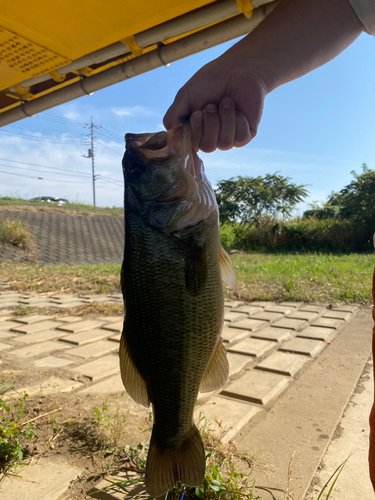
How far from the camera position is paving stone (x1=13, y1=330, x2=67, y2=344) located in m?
4.32

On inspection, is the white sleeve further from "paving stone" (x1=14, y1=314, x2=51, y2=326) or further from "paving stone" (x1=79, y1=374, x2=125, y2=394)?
"paving stone" (x1=14, y1=314, x2=51, y2=326)

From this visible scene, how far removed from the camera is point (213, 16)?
1.94 metres

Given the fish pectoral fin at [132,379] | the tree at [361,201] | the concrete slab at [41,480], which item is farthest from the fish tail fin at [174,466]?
the tree at [361,201]

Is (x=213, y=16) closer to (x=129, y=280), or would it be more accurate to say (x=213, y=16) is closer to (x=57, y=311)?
(x=129, y=280)

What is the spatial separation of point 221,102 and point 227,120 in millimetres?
75

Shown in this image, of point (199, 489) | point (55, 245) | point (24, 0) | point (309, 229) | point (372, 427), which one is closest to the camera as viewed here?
point (372, 427)

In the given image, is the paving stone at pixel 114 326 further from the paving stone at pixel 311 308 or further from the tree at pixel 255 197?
the tree at pixel 255 197

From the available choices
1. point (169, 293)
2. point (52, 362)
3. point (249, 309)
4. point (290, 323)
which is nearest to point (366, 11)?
point (169, 293)

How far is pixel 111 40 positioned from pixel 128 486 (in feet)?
8.12

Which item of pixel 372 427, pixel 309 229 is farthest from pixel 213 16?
pixel 309 229

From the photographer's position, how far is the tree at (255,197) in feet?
Answer: 67.8

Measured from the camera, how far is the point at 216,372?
162cm

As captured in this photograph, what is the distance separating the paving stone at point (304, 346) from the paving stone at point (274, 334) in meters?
0.14

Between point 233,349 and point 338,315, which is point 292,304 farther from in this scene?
point 233,349
